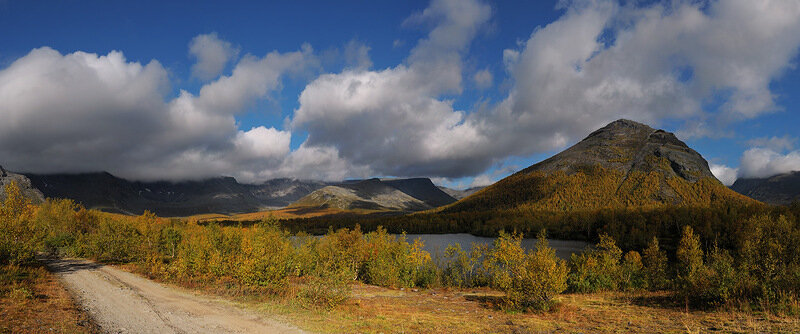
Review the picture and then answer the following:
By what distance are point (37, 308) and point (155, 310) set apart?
21.9 feet

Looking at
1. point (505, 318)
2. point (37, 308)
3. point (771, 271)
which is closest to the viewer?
point (37, 308)

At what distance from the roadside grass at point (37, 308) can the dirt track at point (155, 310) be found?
865 millimetres

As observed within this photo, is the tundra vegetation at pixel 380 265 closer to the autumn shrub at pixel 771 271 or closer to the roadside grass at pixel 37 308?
the autumn shrub at pixel 771 271

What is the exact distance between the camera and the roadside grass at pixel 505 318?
64.1 ft

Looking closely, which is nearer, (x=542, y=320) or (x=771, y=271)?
(x=542, y=320)

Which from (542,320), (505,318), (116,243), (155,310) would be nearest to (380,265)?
(505,318)

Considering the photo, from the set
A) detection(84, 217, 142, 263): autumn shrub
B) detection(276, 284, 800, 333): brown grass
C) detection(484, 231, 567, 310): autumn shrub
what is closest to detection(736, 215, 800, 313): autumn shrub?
detection(276, 284, 800, 333): brown grass

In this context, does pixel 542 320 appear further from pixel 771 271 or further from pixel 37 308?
pixel 37 308

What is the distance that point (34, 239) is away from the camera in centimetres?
3762

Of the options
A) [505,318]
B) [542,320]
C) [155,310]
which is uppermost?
[542,320]

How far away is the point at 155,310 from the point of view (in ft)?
78.2

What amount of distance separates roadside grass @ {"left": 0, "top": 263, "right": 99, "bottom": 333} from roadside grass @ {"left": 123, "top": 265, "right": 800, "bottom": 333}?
9.19 metres

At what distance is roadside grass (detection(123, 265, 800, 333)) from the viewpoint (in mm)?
19531

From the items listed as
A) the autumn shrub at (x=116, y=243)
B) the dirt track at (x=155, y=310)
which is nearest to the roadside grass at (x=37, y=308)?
the dirt track at (x=155, y=310)
